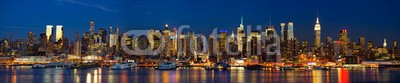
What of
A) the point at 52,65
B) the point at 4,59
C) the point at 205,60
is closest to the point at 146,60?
the point at 205,60

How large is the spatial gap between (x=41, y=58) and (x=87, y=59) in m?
15.0

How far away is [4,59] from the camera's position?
194m

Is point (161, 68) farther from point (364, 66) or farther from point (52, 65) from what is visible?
point (364, 66)

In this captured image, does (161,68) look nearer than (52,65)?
Yes

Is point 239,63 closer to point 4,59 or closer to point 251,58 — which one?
point 251,58

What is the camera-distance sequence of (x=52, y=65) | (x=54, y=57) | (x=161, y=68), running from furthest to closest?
(x=54, y=57)
(x=52, y=65)
(x=161, y=68)

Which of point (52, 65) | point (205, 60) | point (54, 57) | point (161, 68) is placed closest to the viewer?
point (161, 68)

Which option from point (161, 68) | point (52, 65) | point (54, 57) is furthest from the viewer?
point (54, 57)

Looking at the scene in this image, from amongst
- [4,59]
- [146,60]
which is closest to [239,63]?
[146,60]

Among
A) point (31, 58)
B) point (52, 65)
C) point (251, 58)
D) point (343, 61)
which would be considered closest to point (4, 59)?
point (31, 58)

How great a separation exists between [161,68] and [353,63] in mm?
77033

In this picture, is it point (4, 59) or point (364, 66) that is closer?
point (364, 66)

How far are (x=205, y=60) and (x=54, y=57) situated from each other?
170 feet

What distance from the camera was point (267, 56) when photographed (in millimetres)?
178500
